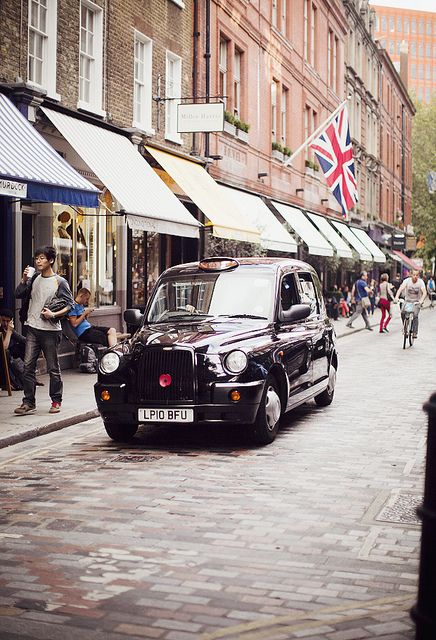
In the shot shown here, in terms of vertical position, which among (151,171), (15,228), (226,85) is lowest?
(15,228)

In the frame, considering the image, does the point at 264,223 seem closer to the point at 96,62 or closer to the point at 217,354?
the point at 96,62

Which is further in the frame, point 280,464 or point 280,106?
point 280,106

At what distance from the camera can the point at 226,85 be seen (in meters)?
26.2

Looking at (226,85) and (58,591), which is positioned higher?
(226,85)

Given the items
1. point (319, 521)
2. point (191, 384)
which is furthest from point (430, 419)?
point (191, 384)

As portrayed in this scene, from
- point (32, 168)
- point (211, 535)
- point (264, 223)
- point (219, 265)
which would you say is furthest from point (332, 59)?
point (211, 535)

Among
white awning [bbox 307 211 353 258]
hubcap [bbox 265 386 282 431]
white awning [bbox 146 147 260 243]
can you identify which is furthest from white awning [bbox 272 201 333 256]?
hubcap [bbox 265 386 282 431]

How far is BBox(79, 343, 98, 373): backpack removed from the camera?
1590cm

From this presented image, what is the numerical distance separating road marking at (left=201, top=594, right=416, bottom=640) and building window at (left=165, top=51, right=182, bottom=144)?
17586 mm

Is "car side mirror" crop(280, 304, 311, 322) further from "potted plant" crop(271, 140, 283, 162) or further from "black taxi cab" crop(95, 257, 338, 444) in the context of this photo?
"potted plant" crop(271, 140, 283, 162)

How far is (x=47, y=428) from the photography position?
10.2 m

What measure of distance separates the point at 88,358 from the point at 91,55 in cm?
587

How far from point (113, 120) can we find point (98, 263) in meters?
2.80

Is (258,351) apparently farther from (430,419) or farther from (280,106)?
(280,106)
